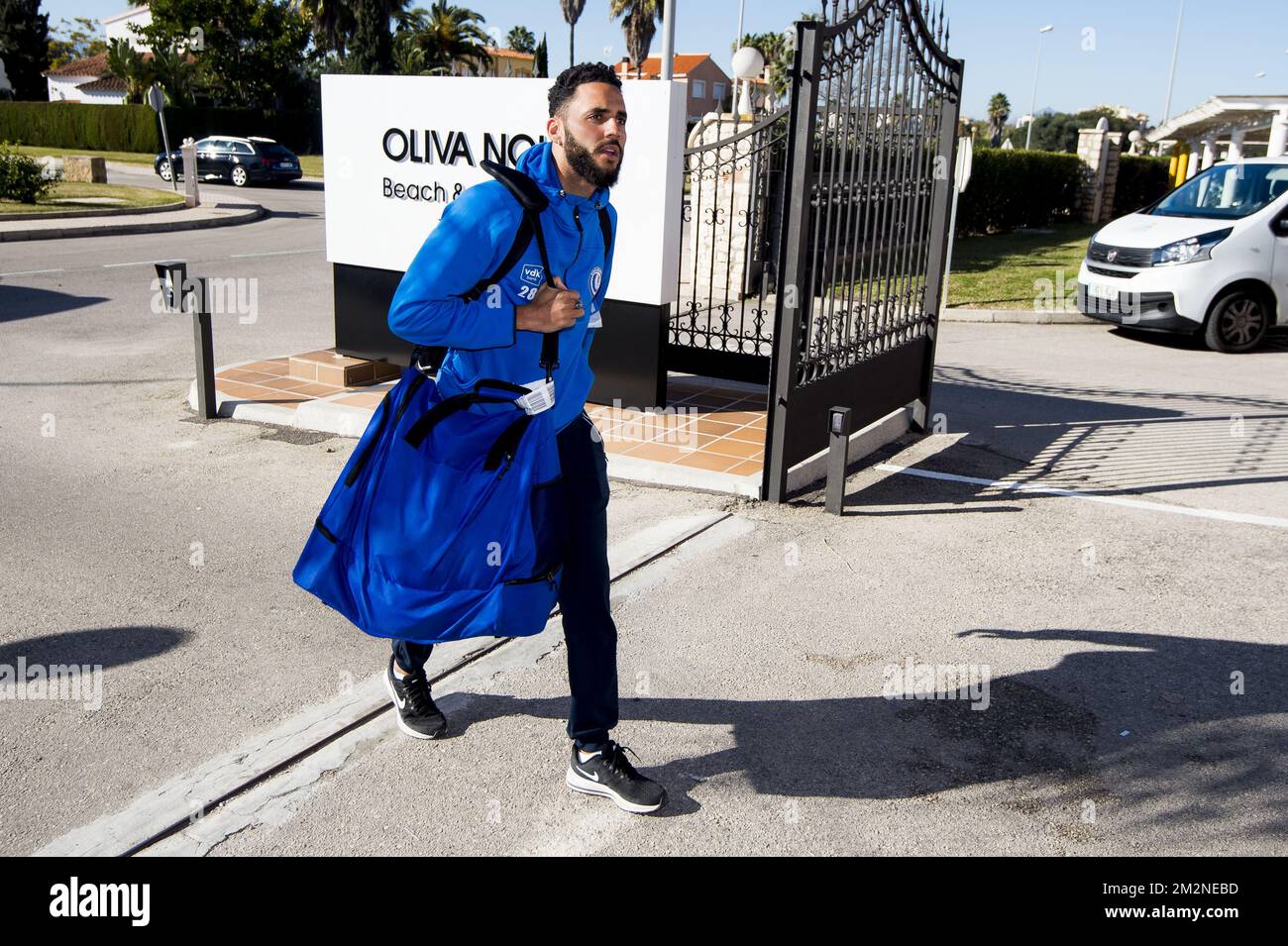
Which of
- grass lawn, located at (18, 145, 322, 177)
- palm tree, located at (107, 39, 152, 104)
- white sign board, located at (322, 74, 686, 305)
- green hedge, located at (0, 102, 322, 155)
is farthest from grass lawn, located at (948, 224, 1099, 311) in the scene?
palm tree, located at (107, 39, 152, 104)

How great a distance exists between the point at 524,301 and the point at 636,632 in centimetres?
189

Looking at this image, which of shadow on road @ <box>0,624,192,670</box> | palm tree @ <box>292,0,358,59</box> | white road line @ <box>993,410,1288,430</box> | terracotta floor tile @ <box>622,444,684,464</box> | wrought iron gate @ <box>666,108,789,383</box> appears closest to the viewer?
shadow on road @ <box>0,624,192,670</box>

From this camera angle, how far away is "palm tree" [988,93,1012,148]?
107m

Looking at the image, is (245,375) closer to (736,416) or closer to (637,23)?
(736,416)

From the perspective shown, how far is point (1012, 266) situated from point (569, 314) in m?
16.4

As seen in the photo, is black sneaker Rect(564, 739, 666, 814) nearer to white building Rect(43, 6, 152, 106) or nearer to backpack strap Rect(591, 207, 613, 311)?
backpack strap Rect(591, 207, 613, 311)

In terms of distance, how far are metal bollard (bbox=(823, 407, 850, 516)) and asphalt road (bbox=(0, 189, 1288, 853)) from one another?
125 millimetres

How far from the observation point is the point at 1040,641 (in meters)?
4.47

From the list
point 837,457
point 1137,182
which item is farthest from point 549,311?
point 1137,182

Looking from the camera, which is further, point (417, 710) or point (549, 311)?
point (417, 710)

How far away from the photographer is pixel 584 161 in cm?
298

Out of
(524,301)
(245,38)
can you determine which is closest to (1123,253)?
(524,301)

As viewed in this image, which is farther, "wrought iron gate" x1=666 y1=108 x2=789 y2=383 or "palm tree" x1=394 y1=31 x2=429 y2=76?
"palm tree" x1=394 y1=31 x2=429 y2=76
